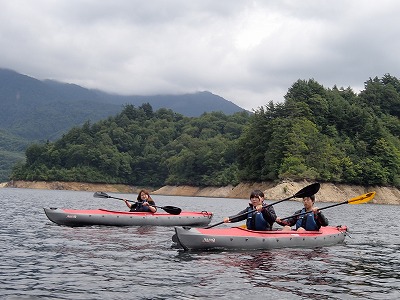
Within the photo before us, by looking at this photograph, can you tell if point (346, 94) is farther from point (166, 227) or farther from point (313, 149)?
point (166, 227)

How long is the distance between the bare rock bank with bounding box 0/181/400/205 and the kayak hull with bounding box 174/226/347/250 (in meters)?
65.4

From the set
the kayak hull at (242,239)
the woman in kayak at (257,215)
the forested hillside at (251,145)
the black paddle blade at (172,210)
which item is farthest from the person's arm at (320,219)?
the forested hillside at (251,145)

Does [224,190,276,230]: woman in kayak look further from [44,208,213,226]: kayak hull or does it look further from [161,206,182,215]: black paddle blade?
[161,206,182,215]: black paddle blade

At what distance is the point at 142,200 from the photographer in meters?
28.5

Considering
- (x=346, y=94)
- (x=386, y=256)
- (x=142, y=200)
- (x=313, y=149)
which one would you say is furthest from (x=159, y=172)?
(x=386, y=256)

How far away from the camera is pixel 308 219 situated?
21000 mm

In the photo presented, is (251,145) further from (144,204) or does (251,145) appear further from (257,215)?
A: (257,215)

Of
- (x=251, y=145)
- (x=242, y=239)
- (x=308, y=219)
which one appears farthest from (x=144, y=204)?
(x=251, y=145)

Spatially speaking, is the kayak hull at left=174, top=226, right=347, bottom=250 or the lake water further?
the kayak hull at left=174, top=226, right=347, bottom=250

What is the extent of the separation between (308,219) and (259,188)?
77765 millimetres

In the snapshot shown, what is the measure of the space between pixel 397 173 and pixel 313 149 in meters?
16.8

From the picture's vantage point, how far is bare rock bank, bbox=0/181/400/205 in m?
87.9

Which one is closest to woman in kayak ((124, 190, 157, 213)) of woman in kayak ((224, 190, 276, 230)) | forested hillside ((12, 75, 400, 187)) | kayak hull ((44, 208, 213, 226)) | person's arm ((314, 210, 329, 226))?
kayak hull ((44, 208, 213, 226))

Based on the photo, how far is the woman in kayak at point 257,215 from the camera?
1920 centimetres
